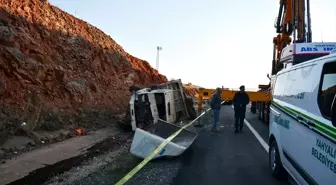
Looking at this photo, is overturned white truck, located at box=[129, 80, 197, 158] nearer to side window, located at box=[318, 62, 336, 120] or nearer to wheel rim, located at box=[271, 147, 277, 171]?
wheel rim, located at box=[271, 147, 277, 171]

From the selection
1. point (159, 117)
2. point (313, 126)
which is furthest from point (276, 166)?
point (159, 117)

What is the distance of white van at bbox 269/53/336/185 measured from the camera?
3.59 m

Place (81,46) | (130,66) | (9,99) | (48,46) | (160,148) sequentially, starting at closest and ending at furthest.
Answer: (160,148) < (9,99) < (48,46) < (81,46) < (130,66)

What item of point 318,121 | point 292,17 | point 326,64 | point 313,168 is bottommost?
point 313,168

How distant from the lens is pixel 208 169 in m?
6.87

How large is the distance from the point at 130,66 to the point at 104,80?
20.7ft

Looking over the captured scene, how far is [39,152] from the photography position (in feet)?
29.6

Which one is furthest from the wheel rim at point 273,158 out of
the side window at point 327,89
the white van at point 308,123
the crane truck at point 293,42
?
the crane truck at point 293,42

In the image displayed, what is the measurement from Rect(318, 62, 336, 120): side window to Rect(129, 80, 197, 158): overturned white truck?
170 inches

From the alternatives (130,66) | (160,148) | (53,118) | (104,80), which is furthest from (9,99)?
(130,66)

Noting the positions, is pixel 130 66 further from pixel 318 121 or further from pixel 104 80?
pixel 318 121

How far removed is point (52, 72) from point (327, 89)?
13374mm

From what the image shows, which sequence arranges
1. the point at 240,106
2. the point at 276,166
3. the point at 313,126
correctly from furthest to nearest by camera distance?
the point at 240,106 < the point at 276,166 < the point at 313,126

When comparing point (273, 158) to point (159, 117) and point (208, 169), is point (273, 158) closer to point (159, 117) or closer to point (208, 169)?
point (208, 169)
